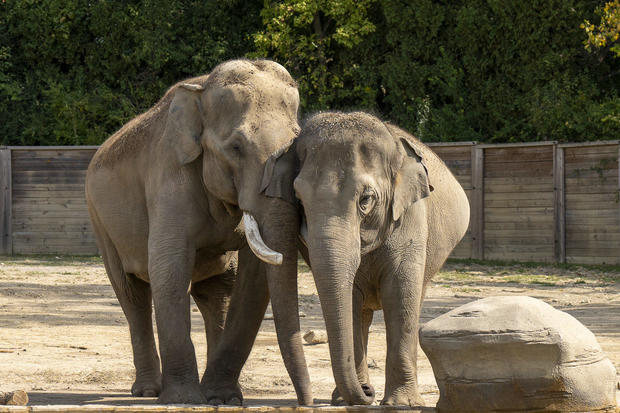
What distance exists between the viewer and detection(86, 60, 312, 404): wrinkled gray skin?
5.95 m

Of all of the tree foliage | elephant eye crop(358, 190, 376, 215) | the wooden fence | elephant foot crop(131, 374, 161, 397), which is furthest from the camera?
the tree foliage

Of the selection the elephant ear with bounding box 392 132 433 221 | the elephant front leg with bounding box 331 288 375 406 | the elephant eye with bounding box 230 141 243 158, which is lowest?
the elephant front leg with bounding box 331 288 375 406

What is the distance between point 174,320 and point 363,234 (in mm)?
1364

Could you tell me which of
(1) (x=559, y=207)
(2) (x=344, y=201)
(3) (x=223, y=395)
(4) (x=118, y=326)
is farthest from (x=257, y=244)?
(1) (x=559, y=207)

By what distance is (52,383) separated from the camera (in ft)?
24.8

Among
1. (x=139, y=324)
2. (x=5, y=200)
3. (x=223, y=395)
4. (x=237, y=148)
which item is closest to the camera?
(x=237, y=148)

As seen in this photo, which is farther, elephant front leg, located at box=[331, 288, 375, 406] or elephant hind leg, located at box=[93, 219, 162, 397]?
elephant hind leg, located at box=[93, 219, 162, 397]

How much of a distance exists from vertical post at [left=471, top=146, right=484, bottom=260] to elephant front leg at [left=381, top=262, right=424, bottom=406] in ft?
41.5

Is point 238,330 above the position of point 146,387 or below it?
above

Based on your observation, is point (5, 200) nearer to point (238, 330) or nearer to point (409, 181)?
point (238, 330)

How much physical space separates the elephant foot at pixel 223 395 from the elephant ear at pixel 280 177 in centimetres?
148

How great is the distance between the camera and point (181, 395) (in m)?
6.38

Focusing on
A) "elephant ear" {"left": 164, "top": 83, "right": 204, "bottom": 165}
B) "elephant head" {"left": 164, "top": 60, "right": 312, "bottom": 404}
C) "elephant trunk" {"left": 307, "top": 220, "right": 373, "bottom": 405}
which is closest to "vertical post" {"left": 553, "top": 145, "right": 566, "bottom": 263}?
"elephant head" {"left": 164, "top": 60, "right": 312, "bottom": 404}

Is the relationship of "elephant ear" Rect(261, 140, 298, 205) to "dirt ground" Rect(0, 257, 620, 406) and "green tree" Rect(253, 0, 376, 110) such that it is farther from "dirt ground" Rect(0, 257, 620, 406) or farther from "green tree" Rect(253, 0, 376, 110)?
"green tree" Rect(253, 0, 376, 110)
